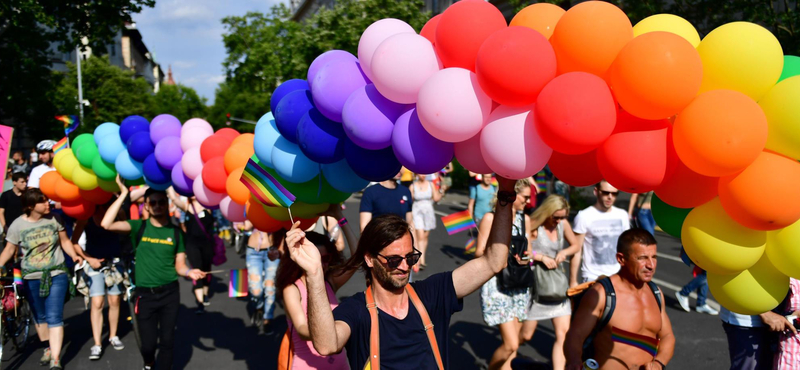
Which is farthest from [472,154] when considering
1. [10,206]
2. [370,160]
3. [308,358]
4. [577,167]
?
[10,206]

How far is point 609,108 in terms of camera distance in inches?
83.7

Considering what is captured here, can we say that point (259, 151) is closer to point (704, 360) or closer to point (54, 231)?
point (54, 231)

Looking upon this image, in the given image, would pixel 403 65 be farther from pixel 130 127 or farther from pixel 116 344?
pixel 116 344

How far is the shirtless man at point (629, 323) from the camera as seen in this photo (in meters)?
3.37

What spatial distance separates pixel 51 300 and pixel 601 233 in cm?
541

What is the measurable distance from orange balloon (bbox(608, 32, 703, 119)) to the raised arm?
873 mm

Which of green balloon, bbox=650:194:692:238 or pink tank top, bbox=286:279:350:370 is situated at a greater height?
green balloon, bbox=650:194:692:238

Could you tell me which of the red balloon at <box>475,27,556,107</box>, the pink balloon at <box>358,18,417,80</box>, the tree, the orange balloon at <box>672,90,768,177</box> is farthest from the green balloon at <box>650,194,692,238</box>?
the tree

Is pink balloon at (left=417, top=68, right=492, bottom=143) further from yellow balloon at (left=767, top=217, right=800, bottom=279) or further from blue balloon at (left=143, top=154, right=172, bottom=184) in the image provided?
blue balloon at (left=143, top=154, right=172, bottom=184)

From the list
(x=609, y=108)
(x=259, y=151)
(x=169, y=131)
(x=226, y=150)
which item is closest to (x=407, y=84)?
(x=609, y=108)

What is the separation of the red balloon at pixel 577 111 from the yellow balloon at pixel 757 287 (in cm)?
81

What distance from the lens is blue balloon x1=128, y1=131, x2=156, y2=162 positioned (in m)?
4.86

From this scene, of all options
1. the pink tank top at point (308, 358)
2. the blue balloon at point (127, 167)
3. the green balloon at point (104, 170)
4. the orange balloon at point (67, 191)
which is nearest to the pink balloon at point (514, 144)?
the pink tank top at point (308, 358)

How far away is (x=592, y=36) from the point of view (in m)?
2.15
